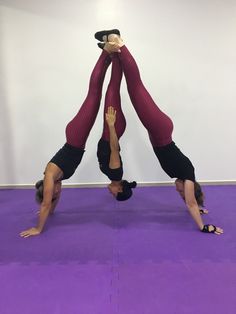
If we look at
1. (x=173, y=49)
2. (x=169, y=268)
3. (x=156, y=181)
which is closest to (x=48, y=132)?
(x=156, y=181)

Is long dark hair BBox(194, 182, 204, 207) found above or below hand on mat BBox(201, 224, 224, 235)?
above

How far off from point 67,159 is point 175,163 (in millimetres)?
1210

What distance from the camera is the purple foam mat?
2.49m

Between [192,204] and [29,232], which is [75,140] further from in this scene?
[192,204]

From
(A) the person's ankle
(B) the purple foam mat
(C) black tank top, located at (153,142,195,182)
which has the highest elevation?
(A) the person's ankle

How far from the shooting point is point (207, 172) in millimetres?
5262

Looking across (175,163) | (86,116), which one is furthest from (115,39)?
(175,163)

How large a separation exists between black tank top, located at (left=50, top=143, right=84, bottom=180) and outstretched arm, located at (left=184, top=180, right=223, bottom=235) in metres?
1.27

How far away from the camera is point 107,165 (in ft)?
12.2

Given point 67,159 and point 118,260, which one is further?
Answer: point 67,159

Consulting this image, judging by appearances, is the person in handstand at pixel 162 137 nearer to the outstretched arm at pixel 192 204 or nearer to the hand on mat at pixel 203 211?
the outstretched arm at pixel 192 204

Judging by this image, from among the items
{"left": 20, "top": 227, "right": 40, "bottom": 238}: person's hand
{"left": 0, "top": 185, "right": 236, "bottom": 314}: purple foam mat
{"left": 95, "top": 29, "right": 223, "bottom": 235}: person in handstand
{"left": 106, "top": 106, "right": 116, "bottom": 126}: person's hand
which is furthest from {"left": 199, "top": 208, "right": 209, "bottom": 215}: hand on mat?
{"left": 20, "top": 227, "right": 40, "bottom": 238}: person's hand

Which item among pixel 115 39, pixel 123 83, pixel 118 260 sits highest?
pixel 115 39

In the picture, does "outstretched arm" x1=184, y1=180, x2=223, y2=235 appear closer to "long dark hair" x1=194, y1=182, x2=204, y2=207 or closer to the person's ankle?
"long dark hair" x1=194, y1=182, x2=204, y2=207
